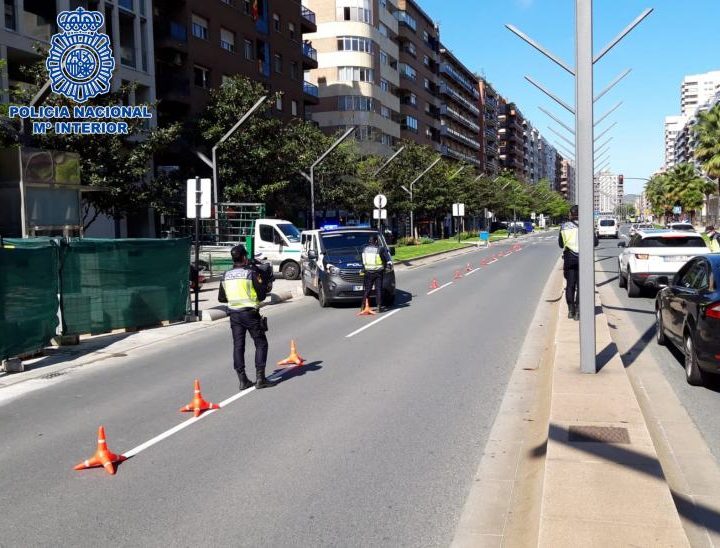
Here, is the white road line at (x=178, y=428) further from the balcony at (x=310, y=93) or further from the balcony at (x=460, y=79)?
the balcony at (x=460, y=79)

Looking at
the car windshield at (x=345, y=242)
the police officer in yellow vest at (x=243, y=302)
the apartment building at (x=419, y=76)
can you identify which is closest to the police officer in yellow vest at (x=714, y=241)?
the car windshield at (x=345, y=242)

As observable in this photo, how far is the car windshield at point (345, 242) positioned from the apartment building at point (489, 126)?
11626 centimetres

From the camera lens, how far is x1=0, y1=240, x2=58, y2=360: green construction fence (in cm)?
1053

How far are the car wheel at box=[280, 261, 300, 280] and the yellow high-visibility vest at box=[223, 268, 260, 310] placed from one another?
58.7 ft

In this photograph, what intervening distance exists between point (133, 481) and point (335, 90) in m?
65.2

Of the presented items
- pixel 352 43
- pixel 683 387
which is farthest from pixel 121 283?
pixel 352 43

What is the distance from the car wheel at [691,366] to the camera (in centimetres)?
784

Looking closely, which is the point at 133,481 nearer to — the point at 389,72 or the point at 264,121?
the point at 264,121

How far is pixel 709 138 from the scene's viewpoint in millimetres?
60438

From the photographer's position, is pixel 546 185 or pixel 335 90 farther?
pixel 546 185

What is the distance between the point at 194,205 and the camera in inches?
623

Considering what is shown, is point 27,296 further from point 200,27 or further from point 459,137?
point 459,137

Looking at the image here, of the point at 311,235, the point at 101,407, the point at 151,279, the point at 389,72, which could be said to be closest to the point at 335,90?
the point at 389,72

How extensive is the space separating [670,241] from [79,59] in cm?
2055
